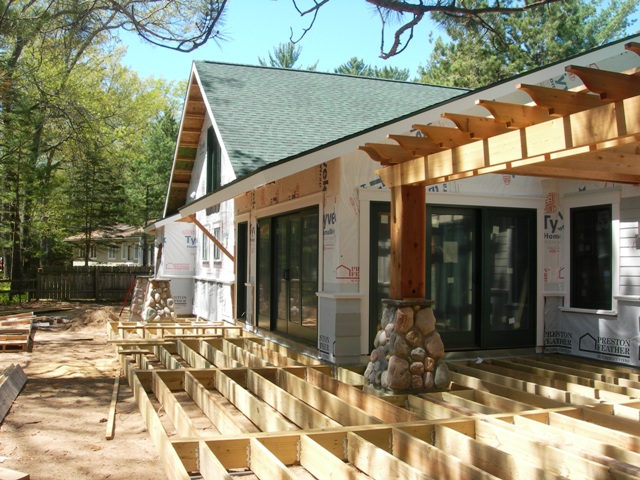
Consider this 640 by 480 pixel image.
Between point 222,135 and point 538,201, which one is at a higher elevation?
point 222,135

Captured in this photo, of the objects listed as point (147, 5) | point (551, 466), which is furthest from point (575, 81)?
point (147, 5)

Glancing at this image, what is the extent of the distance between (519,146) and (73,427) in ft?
14.9

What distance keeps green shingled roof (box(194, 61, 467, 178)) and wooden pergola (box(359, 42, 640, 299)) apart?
462 cm

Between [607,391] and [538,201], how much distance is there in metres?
3.49

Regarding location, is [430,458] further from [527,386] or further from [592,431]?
[527,386]

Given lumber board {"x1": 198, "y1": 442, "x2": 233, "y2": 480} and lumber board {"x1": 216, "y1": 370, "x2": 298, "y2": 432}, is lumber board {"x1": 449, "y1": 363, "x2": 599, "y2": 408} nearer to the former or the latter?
lumber board {"x1": 216, "y1": 370, "x2": 298, "y2": 432}

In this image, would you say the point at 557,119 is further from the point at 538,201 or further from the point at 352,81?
the point at 352,81

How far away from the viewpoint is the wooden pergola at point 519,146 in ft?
12.8

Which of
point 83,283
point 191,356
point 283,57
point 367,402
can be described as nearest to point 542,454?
point 367,402

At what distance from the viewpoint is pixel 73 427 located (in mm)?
5824

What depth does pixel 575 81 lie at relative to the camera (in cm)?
785

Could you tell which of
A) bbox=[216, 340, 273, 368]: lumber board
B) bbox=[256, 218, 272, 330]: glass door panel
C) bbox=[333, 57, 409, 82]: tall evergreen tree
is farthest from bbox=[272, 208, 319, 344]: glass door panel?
bbox=[333, 57, 409, 82]: tall evergreen tree

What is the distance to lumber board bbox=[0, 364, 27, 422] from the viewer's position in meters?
6.29

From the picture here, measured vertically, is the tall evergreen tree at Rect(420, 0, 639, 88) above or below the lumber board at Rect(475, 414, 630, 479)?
above
